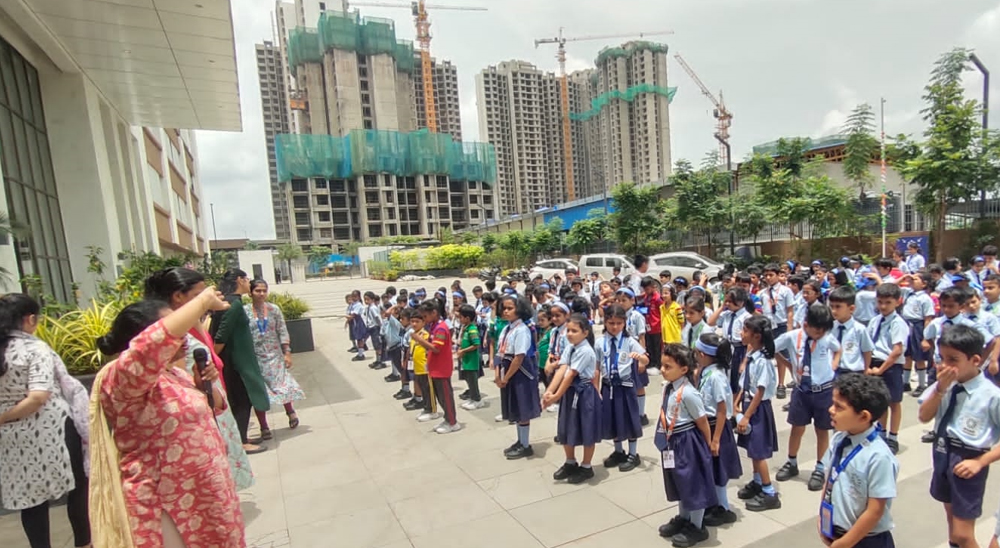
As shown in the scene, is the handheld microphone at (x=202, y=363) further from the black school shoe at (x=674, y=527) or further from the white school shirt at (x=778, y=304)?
the white school shirt at (x=778, y=304)

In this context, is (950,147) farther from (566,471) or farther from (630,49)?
(630,49)

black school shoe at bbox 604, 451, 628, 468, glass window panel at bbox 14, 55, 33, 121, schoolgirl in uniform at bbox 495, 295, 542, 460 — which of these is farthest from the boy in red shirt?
glass window panel at bbox 14, 55, 33, 121

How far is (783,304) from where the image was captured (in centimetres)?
670

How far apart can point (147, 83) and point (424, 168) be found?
196 ft

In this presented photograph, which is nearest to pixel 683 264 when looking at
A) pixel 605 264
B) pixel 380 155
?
pixel 605 264

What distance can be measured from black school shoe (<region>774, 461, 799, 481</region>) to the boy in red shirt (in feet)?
Result: 9.63

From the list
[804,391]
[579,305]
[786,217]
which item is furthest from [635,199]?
[804,391]

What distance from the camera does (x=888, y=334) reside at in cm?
418

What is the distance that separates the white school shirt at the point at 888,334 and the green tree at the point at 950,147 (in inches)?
504

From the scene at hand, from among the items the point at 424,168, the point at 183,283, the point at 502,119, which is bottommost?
the point at 183,283

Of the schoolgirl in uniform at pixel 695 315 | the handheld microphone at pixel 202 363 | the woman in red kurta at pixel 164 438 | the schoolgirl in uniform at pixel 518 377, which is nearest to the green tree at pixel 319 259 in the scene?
the schoolgirl in uniform at pixel 518 377

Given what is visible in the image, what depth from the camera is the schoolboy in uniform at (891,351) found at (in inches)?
156

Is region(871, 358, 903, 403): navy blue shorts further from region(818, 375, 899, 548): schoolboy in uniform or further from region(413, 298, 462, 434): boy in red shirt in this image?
region(413, 298, 462, 434): boy in red shirt

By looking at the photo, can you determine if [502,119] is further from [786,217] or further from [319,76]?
[786,217]
